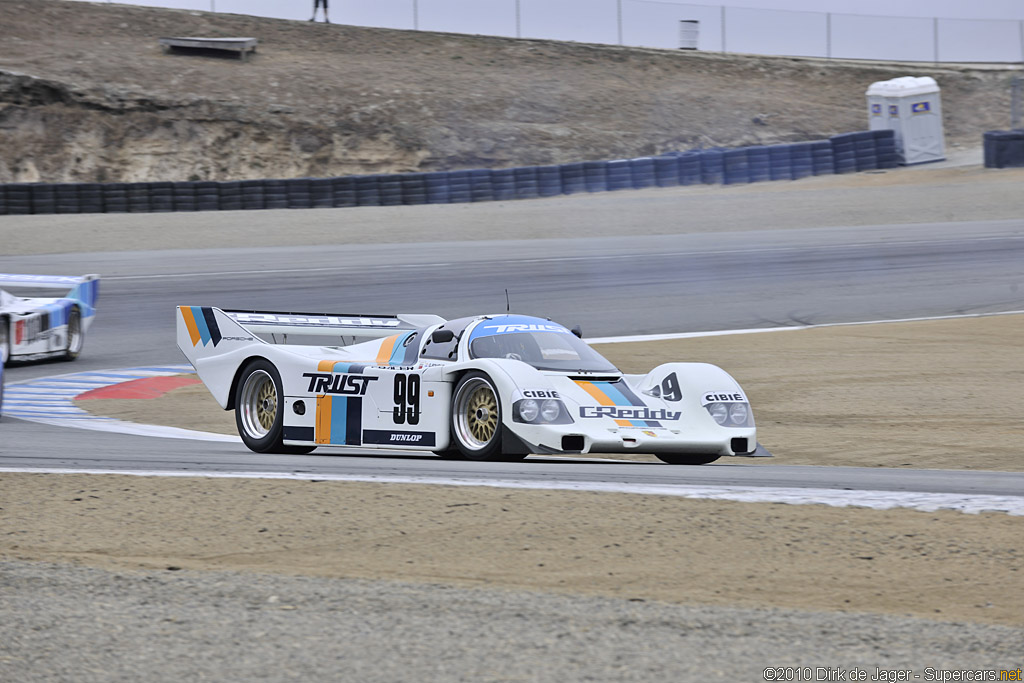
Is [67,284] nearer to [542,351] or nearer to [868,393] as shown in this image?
[542,351]

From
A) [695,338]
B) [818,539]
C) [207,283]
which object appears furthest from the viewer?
[207,283]

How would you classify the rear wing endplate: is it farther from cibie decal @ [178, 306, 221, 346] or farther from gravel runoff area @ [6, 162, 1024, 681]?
gravel runoff area @ [6, 162, 1024, 681]

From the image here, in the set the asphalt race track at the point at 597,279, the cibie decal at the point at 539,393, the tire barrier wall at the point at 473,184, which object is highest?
the tire barrier wall at the point at 473,184

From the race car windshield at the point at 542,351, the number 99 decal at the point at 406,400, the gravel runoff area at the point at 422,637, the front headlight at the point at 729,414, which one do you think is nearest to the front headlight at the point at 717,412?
the front headlight at the point at 729,414

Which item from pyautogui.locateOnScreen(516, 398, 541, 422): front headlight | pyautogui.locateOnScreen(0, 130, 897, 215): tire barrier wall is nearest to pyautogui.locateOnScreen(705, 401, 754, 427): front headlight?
pyautogui.locateOnScreen(516, 398, 541, 422): front headlight

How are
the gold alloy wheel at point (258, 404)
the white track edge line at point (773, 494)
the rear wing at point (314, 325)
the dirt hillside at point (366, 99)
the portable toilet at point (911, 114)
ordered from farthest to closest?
the dirt hillside at point (366, 99) → the portable toilet at point (911, 114) → the rear wing at point (314, 325) → the gold alloy wheel at point (258, 404) → the white track edge line at point (773, 494)

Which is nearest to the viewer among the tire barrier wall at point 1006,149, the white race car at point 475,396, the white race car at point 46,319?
the white race car at point 475,396

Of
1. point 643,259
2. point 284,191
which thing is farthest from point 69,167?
point 643,259

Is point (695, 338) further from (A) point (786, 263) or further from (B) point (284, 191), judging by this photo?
(B) point (284, 191)

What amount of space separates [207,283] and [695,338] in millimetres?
8639

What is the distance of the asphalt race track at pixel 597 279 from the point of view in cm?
1722

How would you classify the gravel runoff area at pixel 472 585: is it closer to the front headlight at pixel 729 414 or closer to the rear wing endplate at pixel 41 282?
the front headlight at pixel 729 414

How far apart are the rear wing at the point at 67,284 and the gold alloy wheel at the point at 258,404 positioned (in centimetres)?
701

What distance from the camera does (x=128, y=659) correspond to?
3.62 m
